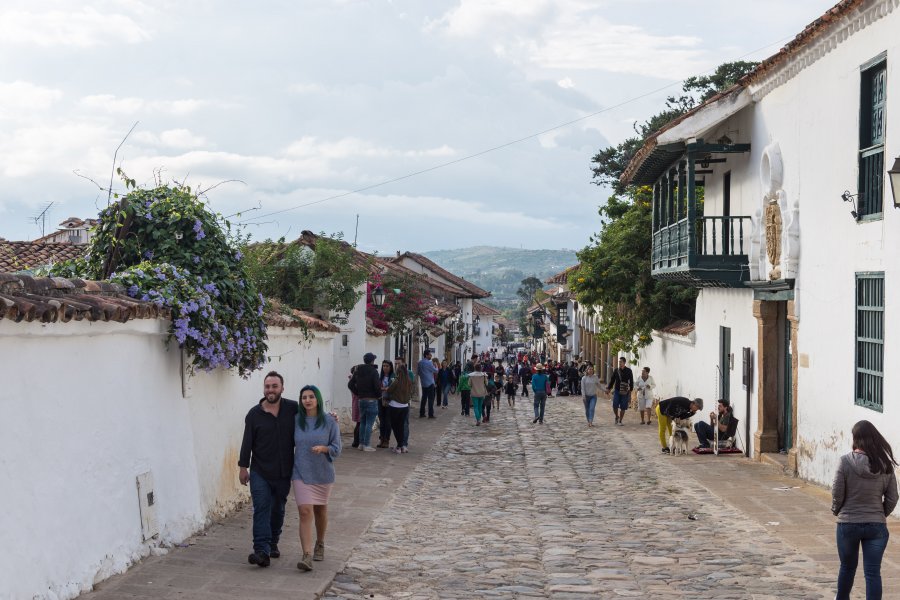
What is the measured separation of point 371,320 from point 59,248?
7.22 m

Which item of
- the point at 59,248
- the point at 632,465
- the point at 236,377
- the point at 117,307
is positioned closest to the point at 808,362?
the point at 632,465

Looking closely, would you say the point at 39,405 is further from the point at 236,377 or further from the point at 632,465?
the point at 632,465

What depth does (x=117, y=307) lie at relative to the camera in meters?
7.31

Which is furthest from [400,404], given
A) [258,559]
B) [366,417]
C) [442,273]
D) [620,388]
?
[442,273]

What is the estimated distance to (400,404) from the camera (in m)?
16.6

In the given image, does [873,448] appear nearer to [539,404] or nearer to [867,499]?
[867,499]

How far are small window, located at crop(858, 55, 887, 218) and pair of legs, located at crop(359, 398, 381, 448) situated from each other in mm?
7772

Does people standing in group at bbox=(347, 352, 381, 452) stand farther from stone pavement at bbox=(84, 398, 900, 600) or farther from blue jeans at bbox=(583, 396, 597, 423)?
blue jeans at bbox=(583, 396, 597, 423)

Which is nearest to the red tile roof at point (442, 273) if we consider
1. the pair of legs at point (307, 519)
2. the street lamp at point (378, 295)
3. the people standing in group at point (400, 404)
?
the street lamp at point (378, 295)

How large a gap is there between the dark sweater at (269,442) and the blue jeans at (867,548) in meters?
4.08

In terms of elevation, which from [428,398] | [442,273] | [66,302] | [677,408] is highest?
[442,273]

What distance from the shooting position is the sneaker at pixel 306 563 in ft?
26.0

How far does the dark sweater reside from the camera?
7.92 meters

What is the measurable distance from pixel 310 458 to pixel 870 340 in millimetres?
6955
